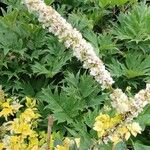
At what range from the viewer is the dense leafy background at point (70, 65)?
259cm

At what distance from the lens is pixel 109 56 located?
2932 mm

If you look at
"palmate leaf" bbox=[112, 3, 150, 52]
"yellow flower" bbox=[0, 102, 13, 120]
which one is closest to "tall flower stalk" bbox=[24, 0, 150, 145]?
"yellow flower" bbox=[0, 102, 13, 120]

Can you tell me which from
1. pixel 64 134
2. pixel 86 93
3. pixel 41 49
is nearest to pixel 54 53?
pixel 41 49

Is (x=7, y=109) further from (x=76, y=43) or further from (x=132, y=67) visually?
(x=132, y=67)

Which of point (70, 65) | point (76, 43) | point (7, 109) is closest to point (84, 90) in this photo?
point (70, 65)

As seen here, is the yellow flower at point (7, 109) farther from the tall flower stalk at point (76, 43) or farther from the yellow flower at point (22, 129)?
the tall flower stalk at point (76, 43)

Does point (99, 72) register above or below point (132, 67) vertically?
below

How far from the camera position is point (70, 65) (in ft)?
9.53

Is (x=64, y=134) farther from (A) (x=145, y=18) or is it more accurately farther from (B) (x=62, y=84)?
(A) (x=145, y=18)

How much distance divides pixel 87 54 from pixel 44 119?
0.91 m

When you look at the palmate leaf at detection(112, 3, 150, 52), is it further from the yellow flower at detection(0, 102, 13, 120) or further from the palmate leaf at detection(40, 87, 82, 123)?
the yellow flower at detection(0, 102, 13, 120)

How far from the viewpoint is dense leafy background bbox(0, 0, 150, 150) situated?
259cm

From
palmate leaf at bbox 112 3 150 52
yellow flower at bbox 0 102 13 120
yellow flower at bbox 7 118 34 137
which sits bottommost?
yellow flower at bbox 7 118 34 137

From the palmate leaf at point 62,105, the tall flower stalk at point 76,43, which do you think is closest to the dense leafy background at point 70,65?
the palmate leaf at point 62,105
